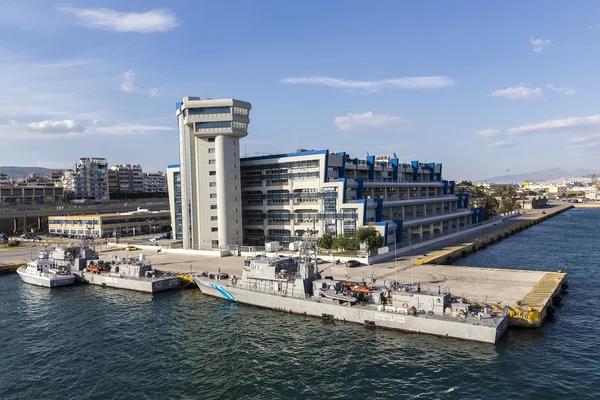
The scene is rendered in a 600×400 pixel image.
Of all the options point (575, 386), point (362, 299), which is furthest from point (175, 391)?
point (575, 386)

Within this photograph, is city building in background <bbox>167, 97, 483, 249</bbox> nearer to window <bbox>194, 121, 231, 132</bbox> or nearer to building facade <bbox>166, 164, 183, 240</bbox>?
window <bbox>194, 121, 231, 132</bbox>

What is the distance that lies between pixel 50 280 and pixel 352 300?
45.0 metres

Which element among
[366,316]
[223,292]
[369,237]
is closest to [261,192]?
[369,237]

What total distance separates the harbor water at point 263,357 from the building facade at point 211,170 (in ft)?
109

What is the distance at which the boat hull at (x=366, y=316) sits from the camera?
3691 centimetres

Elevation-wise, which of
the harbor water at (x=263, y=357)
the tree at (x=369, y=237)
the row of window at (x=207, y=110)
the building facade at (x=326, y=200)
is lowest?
the harbor water at (x=263, y=357)

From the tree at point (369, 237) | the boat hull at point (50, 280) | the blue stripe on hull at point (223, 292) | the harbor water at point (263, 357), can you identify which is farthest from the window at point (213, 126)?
the harbor water at point (263, 357)

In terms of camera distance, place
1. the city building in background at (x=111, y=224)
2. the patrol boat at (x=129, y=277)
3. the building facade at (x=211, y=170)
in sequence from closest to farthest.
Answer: the patrol boat at (x=129, y=277), the building facade at (x=211, y=170), the city building in background at (x=111, y=224)

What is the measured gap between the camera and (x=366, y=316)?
42312 mm

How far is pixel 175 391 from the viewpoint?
2991 cm

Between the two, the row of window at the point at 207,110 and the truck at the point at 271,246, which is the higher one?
the row of window at the point at 207,110

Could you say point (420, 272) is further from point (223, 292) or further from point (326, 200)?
point (223, 292)

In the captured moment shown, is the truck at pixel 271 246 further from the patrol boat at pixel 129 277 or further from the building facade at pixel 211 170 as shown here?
the patrol boat at pixel 129 277

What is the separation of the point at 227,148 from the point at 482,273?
50.7 meters
